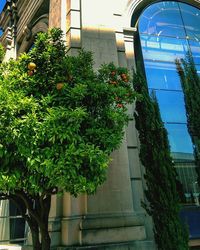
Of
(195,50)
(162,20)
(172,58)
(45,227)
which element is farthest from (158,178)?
(162,20)

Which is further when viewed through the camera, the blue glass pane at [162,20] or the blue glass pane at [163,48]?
the blue glass pane at [162,20]

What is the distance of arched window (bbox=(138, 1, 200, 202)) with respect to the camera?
33.6ft

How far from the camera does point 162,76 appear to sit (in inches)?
455

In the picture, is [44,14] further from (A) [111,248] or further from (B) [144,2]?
(A) [111,248]

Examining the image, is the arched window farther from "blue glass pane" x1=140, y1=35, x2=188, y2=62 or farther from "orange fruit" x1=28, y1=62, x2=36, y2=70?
"orange fruit" x1=28, y1=62, x2=36, y2=70

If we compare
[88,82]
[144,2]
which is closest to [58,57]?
[88,82]

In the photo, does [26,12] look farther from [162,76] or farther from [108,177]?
[108,177]

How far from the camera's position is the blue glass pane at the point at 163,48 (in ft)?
39.2

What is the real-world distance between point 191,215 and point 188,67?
5.73 metres

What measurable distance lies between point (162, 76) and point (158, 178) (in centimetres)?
516

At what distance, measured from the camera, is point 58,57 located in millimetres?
6766

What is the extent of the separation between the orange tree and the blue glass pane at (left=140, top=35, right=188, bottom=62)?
5.28 meters

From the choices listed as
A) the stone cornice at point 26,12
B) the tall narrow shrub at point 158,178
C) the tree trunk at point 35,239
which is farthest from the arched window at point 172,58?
the stone cornice at point 26,12

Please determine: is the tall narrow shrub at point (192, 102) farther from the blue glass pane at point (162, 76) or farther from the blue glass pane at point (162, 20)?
the blue glass pane at point (162, 20)
